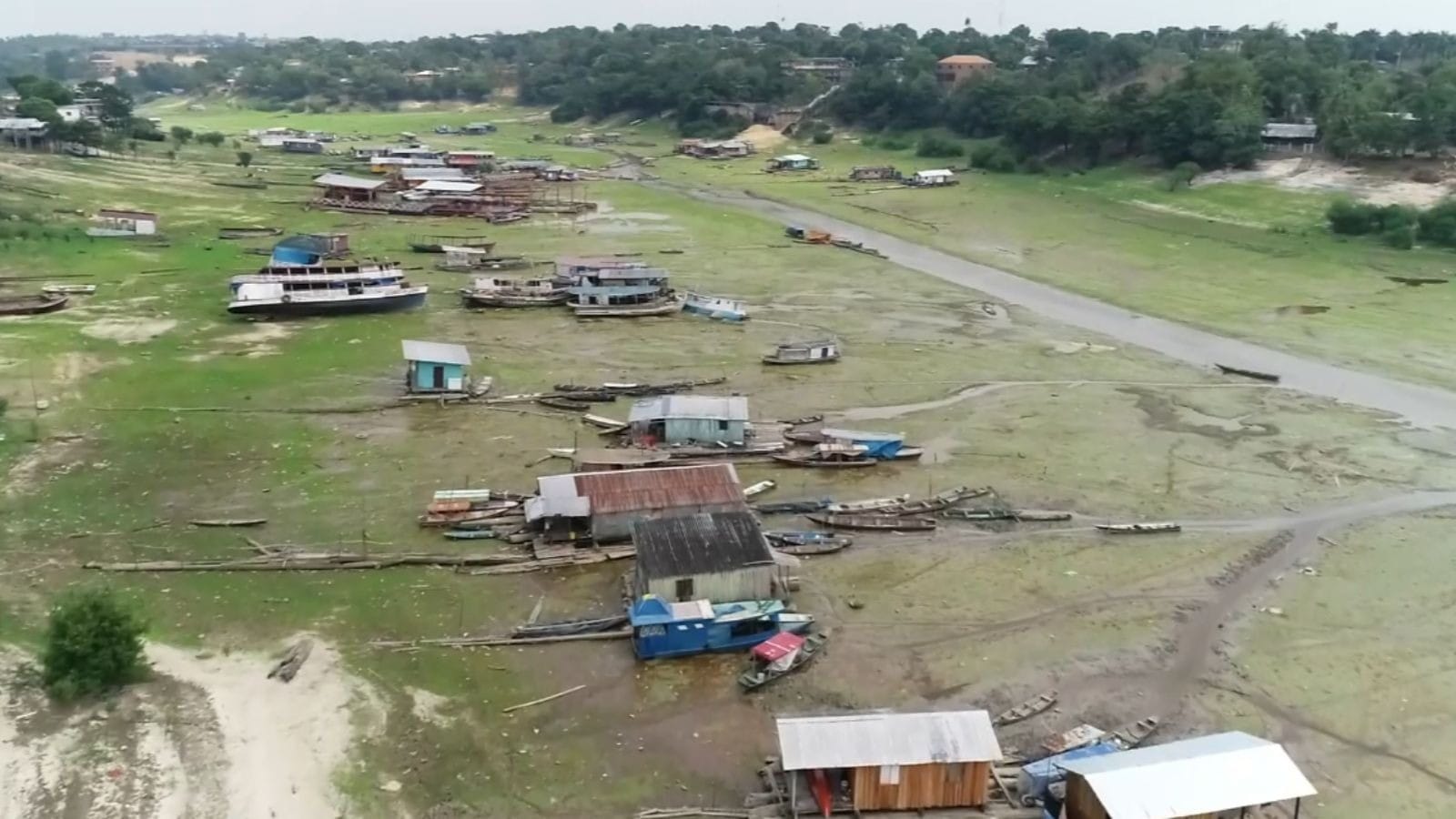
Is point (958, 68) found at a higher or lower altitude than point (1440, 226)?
higher

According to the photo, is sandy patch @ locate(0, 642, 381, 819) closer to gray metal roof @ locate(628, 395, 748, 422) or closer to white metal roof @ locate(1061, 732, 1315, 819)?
white metal roof @ locate(1061, 732, 1315, 819)

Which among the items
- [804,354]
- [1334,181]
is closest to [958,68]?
[1334,181]

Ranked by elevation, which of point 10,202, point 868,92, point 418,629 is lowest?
point 418,629

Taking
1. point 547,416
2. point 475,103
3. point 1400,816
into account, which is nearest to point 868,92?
point 475,103

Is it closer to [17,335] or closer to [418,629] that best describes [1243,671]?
[418,629]

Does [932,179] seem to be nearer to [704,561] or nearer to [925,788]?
[704,561]

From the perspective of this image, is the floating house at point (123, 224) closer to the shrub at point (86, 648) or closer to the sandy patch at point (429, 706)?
the shrub at point (86, 648)
